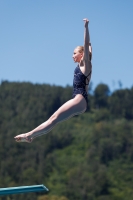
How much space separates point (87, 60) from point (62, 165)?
3776 inches

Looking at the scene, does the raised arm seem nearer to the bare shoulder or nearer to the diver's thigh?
the bare shoulder

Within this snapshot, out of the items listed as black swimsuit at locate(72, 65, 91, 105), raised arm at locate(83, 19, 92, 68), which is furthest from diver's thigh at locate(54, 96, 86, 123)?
raised arm at locate(83, 19, 92, 68)

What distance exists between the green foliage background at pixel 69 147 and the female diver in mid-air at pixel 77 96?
239 feet

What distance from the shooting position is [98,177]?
95.7 metres

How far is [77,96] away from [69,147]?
338 ft

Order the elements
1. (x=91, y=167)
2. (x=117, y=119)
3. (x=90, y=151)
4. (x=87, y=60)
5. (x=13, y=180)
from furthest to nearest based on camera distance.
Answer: (x=117, y=119)
(x=90, y=151)
(x=91, y=167)
(x=13, y=180)
(x=87, y=60)

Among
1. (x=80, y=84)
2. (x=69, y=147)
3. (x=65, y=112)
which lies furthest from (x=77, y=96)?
(x=69, y=147)

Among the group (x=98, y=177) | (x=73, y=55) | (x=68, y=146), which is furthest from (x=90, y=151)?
(x=73, y=55)

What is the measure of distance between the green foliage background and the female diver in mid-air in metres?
73.0

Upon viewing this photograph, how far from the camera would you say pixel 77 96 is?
426 inches

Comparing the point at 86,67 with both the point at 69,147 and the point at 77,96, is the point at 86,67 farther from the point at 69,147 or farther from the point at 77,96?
the point at 69,147

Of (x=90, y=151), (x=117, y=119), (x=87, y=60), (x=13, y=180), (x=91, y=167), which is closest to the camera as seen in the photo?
(x=87, y=60)

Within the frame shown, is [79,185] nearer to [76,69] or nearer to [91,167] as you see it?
[91,167]

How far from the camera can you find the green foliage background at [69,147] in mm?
94625
